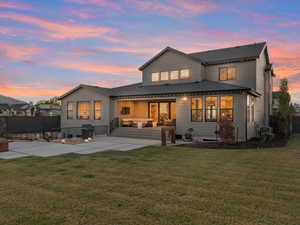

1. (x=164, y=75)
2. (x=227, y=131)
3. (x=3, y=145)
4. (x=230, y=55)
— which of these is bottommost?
(x=3, y=145)

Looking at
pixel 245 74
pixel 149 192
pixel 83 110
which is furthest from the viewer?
pixel 83 110

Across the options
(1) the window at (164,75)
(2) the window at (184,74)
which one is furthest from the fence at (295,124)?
(1) the window at (164,75)

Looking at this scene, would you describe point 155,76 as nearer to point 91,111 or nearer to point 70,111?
point 91,111

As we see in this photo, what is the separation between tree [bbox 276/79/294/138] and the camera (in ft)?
56.7

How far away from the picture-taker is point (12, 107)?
2845 cm

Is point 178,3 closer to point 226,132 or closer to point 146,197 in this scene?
point 226,132

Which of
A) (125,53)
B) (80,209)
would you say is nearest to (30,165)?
(80,209)

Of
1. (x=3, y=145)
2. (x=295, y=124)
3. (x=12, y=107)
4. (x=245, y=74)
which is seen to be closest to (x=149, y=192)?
(x=3, y=145)

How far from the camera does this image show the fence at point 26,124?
1766cm

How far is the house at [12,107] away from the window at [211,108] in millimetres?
23738

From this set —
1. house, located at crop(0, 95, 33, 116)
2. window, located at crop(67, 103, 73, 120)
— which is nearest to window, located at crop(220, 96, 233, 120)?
window, located at crop(67, 103, 73, 120)

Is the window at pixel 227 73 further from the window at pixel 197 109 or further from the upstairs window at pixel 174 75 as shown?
the window at pixel 197 109

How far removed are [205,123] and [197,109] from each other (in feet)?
3.93

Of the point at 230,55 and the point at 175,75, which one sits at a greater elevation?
the point at 230,55
